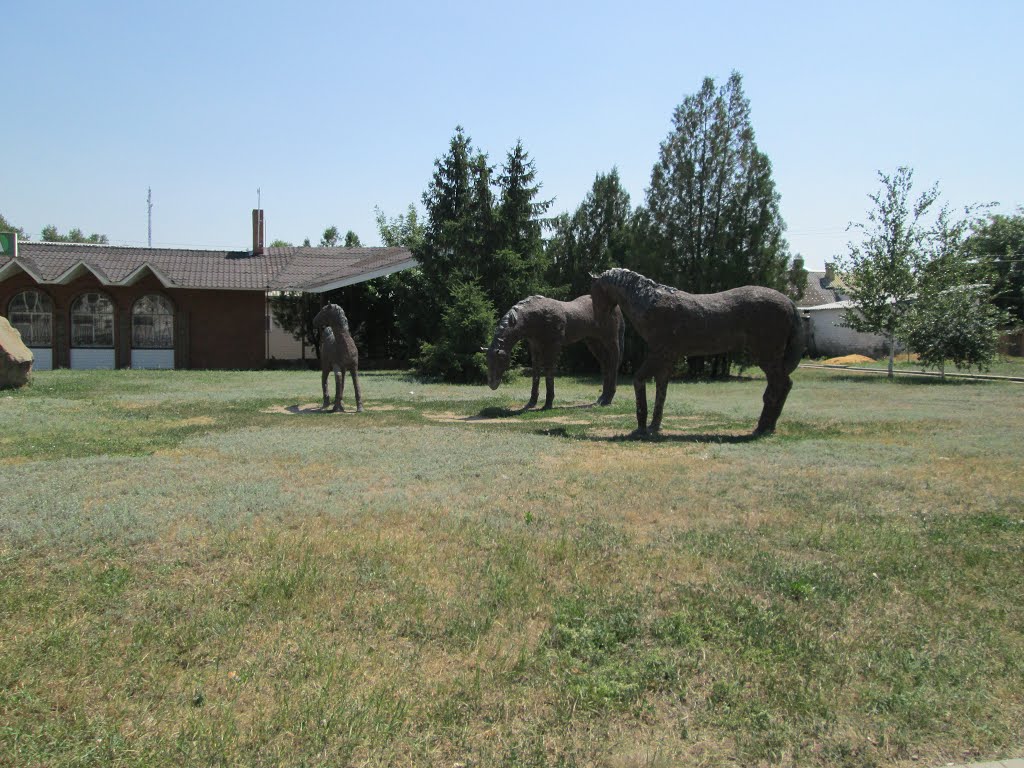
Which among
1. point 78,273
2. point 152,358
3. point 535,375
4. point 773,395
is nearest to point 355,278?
point 152,358

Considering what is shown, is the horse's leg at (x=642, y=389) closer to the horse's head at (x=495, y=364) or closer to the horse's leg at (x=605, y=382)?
the horse's head at (x=495, y=364)

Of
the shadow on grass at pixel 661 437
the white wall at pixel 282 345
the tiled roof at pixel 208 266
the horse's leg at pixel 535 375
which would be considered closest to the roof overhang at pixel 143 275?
the tiled roof at pixel 208 266

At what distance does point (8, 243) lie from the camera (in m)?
28.5

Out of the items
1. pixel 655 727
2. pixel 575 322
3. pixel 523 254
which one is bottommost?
pixel 655 727

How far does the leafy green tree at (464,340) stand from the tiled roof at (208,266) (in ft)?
19.9

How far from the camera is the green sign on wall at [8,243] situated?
28345mm

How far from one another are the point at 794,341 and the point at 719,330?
1077mm

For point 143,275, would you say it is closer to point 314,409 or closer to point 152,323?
point 152,323

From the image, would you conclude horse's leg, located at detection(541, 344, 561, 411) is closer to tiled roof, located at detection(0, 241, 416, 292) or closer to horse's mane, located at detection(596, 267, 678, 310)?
horse's mane, located at detection(596, 267, 678, 310)

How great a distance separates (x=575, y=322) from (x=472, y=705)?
1211 cm

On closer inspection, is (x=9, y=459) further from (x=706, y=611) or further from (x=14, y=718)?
(x=706, y=611)

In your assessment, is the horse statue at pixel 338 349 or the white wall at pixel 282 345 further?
the white wall at pixel 282 345

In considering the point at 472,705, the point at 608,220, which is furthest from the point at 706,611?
the point at 608,220

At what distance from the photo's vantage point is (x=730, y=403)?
55.6 feet
